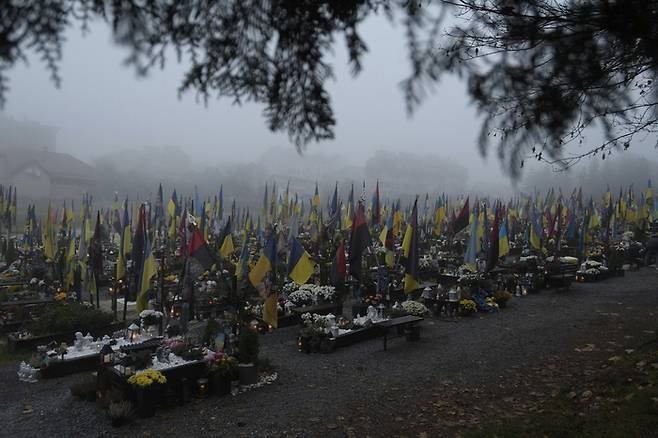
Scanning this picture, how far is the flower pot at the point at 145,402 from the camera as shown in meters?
8.38

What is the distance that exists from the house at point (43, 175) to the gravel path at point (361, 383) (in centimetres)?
7163

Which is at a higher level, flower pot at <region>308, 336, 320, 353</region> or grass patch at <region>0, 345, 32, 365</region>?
flower pot at <region>308, 336, 320, 353</region>

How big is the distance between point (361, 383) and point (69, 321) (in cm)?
891

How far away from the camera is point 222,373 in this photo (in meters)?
9.45

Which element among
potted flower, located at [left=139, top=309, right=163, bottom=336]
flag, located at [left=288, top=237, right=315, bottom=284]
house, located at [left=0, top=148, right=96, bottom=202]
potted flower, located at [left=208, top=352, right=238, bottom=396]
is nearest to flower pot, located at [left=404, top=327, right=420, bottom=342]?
flag, located at [left=288, top=237, right=315, bottom=284]

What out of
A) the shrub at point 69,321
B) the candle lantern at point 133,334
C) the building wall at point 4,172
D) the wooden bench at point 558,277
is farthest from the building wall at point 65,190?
the wooden bench at point 558,277

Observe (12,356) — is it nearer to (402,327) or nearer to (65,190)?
(402,327)

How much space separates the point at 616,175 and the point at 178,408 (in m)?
118

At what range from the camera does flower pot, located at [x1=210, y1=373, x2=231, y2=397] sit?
9.41 meters

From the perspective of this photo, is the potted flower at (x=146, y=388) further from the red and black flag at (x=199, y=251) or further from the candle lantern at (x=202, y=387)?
the red and black flag at (x=199, y=251)

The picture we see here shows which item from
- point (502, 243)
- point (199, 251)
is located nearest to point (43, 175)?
point (199, 251)

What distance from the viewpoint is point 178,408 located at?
882 centimetres

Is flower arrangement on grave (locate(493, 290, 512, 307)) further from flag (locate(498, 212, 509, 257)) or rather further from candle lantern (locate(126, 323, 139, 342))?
candle lantern (locate(126, 323, 139, 342))

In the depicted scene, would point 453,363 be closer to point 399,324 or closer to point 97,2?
point 399,324
